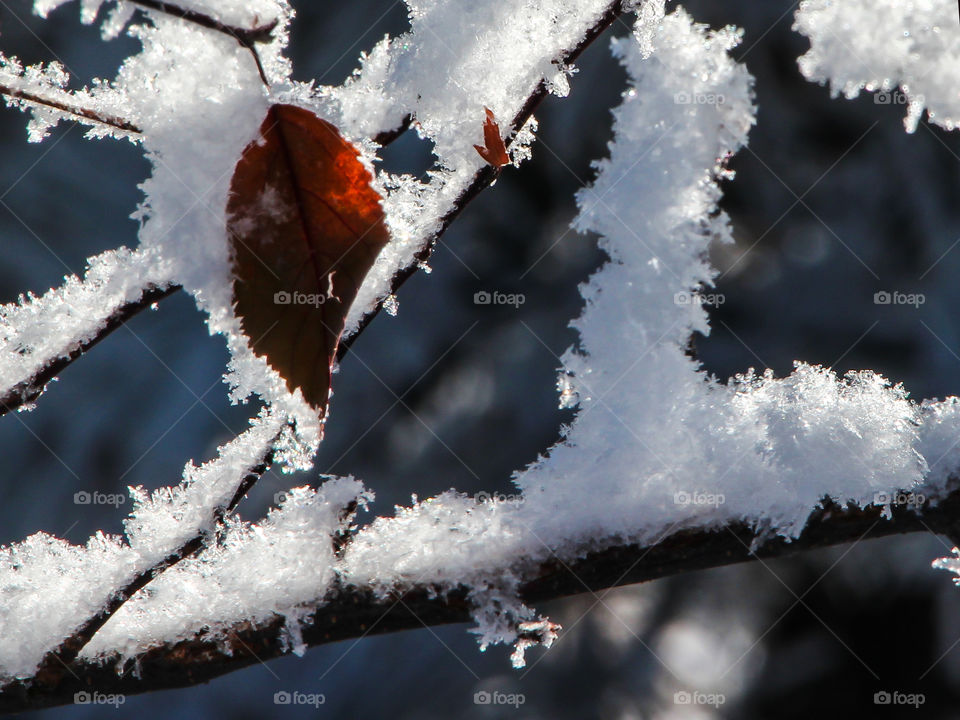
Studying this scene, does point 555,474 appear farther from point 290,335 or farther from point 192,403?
point 192,403

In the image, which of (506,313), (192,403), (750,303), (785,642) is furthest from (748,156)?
(192,403)

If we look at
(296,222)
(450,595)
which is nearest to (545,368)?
(450,595)

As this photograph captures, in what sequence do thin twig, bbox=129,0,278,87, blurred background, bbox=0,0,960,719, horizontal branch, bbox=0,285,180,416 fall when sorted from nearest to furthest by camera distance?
thin twig, bbox=129,0,278,87, horizontal branch, bbox=0,285,180,416, blurred background, bbox=0,0,960,719

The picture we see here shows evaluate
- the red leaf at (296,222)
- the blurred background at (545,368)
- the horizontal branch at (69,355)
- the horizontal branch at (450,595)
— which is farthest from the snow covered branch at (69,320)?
the blurred background at (545,368)

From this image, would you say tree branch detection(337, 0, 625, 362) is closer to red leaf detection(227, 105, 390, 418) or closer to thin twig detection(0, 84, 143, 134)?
red leaf detection(227, 105, 390, 418)

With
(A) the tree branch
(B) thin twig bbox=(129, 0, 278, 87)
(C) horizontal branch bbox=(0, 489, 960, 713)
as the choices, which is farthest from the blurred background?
(B) thin twig bbox=(129, 0, 278, 87)

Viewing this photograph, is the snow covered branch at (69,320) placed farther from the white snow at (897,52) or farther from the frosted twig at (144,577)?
the white snow at (897,52)
